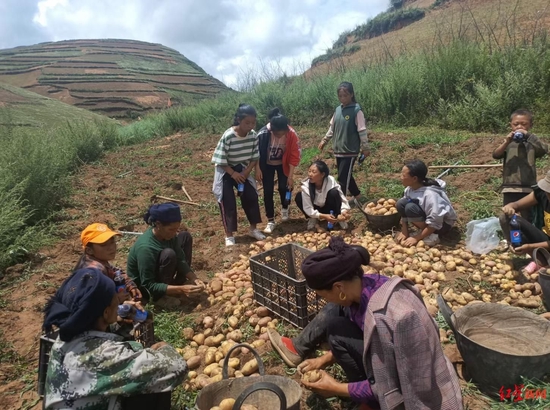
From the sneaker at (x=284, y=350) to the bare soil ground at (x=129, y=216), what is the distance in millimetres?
103

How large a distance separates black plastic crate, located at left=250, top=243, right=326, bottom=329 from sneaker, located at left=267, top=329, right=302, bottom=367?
0.19 meters

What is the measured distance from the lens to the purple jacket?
5.02ft

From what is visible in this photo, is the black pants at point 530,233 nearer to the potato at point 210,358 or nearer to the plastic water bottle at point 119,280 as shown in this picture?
the potato at point 210,358

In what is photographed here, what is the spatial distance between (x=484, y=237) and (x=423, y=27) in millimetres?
21136

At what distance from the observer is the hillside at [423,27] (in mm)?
13688

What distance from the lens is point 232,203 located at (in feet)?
15.2

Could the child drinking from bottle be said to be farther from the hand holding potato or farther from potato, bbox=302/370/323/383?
potato, bbox=302/370/323/383

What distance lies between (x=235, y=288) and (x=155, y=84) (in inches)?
984

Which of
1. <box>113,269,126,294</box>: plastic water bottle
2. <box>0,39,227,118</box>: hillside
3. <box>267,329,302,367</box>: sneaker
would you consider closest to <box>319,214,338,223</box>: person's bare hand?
<box>267,329,302,367</box>: sneaker

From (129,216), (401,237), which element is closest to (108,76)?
(129,216)

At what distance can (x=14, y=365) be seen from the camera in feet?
9.23

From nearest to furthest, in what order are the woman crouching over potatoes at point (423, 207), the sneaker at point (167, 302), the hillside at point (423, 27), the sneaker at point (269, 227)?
the sneaker at point (167, 302), the woman crouching over potatoes at point (423, 207), the sneaker at point (269, 227), the hillside at point (423, 27)

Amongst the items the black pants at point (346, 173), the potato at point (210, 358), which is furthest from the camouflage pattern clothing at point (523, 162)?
the potato at point (210, 358)

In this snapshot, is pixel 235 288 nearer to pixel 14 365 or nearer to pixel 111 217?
pixel 14 365
